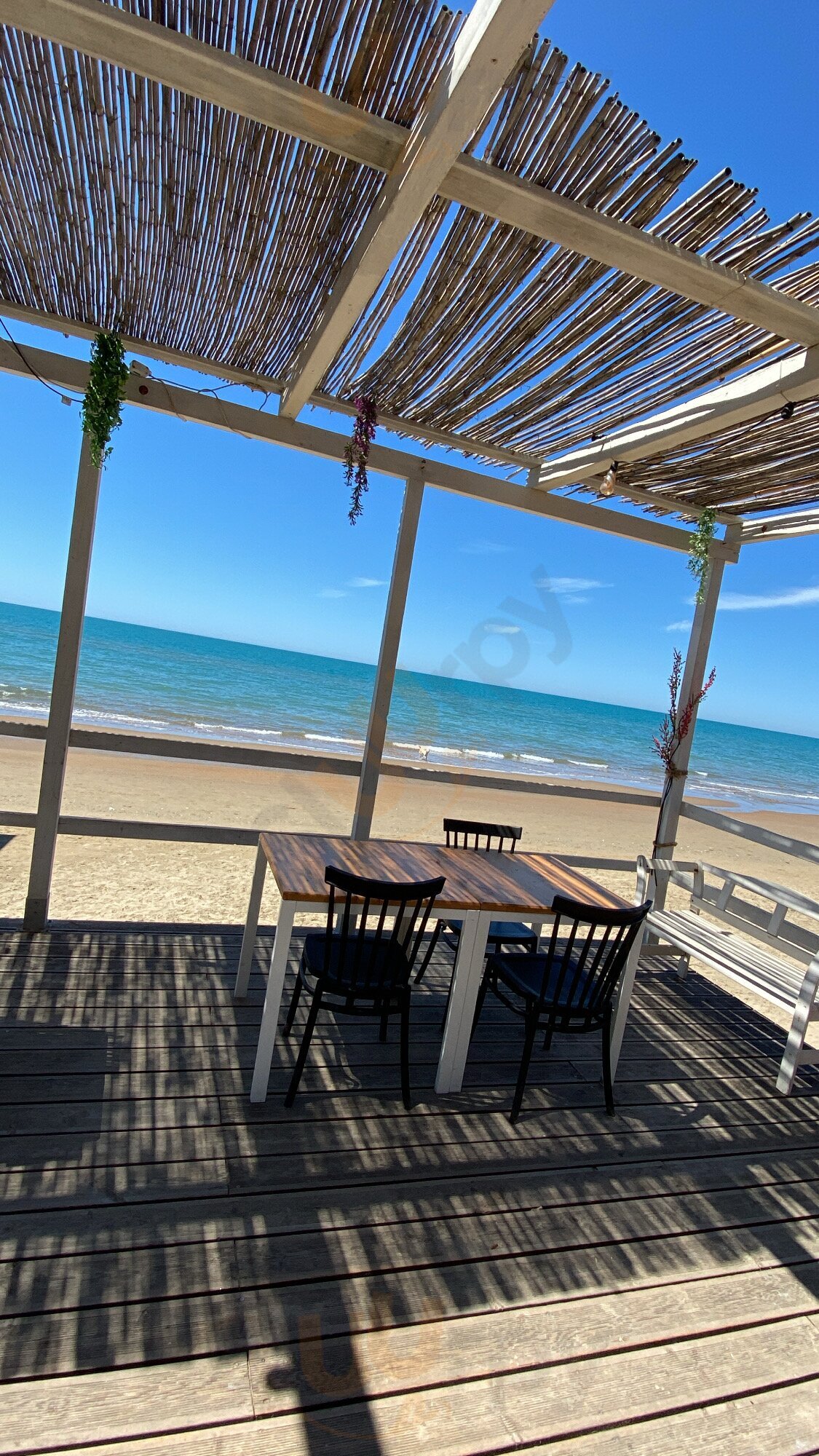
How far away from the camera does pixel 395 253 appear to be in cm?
209

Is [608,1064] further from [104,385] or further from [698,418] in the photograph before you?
[104,385]

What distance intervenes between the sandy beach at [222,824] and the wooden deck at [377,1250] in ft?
6.86

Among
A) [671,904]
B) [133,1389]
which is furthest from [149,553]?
[133,1389]

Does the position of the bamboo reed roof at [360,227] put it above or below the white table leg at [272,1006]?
above

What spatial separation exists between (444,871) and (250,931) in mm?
812

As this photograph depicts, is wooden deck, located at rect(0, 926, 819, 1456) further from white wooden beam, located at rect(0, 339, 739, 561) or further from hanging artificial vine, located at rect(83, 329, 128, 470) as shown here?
white wooden beam, located at rect(0, 339, 739, 561)

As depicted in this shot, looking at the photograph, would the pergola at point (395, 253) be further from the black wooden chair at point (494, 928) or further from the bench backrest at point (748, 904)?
the bench backrest at point (748, 904)

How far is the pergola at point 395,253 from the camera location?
1685 mm

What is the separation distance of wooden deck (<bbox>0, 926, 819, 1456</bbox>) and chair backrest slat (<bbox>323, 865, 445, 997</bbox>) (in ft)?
1.30

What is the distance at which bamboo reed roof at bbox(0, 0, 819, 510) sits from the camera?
5.66 ft

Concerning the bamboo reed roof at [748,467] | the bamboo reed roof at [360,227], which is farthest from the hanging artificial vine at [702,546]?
the bamboo reed roof at [360,227]

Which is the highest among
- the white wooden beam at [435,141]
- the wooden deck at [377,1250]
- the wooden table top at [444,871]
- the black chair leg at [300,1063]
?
the white wooden beam at [435,141]

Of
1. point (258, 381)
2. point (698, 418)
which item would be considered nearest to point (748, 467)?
point (698, 418)

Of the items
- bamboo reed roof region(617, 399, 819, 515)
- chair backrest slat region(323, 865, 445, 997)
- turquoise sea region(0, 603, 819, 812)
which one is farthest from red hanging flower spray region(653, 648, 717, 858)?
turquoise sea region(0, 603, 819, 812)
